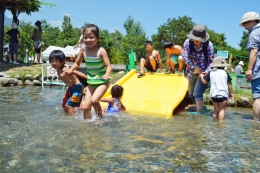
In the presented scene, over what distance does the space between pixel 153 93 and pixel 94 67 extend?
1.93 metres

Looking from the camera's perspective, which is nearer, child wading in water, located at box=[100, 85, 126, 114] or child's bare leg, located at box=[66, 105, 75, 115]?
child's bare leg, located at box=[66, 105, 75, 115]

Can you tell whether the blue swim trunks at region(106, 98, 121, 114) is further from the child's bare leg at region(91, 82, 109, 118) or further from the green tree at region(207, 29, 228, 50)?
the green tree at region(207, 29, 228, 50)

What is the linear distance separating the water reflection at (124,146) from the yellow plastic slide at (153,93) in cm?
118

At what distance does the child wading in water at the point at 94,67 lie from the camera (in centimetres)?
413

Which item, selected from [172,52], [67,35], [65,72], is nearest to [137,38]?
[67,35]

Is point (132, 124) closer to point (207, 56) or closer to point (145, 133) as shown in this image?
point (145, 133)

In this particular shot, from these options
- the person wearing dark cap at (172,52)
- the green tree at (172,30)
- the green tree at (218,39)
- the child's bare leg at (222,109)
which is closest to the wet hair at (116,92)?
the child's bare leg at (222,109)

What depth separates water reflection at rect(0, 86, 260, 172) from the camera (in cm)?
221

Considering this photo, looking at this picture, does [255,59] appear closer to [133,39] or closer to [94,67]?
[94,67]

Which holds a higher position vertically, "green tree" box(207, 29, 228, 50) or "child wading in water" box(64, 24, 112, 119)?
"green tree" box(207, 29, 228, 50)

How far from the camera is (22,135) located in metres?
2.96

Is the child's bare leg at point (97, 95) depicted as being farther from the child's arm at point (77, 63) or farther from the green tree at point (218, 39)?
the green tree at point (218, 39)

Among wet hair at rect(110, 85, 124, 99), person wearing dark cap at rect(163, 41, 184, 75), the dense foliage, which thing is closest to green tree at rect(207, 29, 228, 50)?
the dense foliage

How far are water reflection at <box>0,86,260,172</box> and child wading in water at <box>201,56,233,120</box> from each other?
3.00 feet
